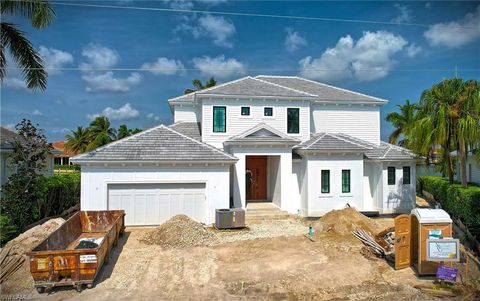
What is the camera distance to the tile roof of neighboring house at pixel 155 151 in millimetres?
15977

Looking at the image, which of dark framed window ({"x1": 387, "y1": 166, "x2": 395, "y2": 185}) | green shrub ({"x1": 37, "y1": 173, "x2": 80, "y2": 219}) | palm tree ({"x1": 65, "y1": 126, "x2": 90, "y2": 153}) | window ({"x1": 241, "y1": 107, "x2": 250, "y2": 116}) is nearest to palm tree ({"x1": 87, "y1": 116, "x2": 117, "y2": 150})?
palm tree ({"x1": 65, "y1": 126, "x2": 90, "y2": 153})

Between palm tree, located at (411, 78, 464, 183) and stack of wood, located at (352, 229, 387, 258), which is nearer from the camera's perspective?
stack of wood, located at (352, 229, 387, 258)

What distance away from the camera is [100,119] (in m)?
47.7

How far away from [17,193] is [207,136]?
9609mm

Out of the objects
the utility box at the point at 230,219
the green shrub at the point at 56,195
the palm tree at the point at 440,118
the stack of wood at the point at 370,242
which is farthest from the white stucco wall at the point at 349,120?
the green shrub at the point at 56,195

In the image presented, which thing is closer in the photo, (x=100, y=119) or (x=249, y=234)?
(x=249, y=234)

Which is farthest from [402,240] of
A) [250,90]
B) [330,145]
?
[250,90]

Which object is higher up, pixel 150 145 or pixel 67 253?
pixel 150 145

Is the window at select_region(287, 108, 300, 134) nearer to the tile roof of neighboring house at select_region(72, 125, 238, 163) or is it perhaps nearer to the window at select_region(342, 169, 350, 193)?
the window at select_region(342, 169, 350, 193)

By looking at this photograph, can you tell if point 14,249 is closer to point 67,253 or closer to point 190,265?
point 67,253

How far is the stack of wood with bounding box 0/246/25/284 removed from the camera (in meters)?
9.77

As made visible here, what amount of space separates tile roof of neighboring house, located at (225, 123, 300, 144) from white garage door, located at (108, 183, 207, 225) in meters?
3.32

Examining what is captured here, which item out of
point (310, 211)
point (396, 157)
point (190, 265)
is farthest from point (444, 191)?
point (190, 265)

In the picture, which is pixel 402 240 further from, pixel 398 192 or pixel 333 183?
pixel 398 192
